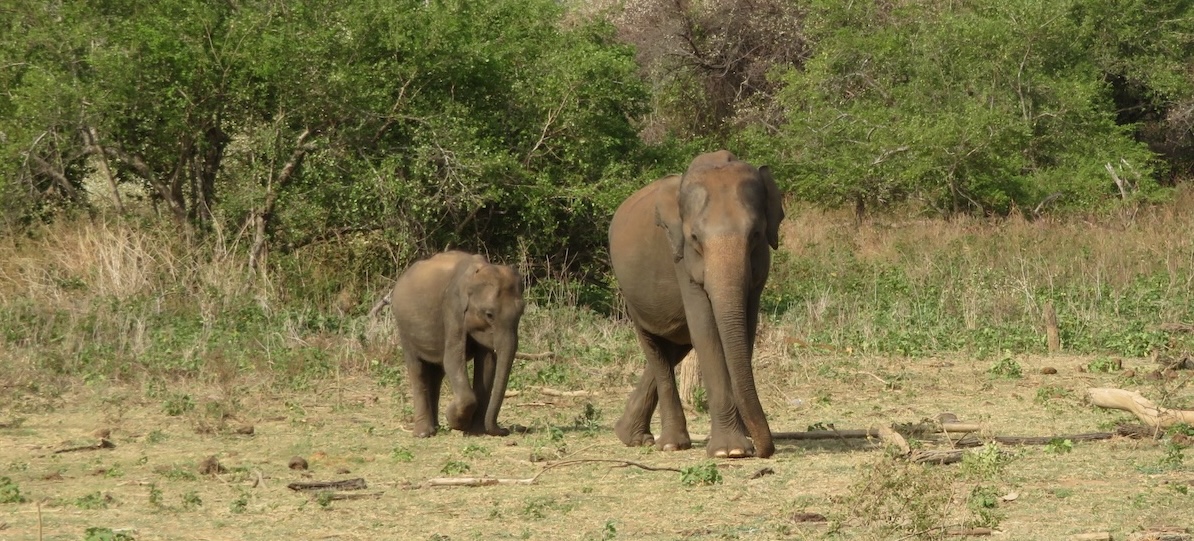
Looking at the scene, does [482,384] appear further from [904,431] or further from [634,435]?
[904,431]

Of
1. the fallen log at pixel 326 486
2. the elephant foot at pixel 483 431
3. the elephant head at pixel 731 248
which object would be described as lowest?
the elephant foot at pixel 483 431

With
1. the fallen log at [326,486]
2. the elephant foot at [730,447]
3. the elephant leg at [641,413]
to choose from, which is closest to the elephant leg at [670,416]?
the elephant leg at [641,413]

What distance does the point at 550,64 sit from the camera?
65.1 ft

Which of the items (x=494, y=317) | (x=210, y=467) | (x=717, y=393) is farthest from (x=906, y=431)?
(x=210, y=467)

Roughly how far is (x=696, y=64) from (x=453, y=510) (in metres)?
30.5

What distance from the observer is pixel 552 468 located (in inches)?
404

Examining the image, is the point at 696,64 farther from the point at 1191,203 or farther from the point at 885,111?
the point at 1191,203

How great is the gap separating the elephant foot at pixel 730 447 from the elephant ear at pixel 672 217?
118cm

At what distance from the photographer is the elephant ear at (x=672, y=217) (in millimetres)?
10617

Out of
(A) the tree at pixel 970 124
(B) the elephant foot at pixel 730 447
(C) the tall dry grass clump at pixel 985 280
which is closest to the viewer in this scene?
(B) the elephant foot at pixel 730 447

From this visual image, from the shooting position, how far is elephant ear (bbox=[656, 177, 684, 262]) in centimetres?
1062

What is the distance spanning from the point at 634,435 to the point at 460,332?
5.91 ft

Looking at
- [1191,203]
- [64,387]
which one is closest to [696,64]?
[1191,203]

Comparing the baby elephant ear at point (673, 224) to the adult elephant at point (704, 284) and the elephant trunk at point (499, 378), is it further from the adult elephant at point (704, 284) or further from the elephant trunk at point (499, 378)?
the elephant trunk at point (499, 378)
